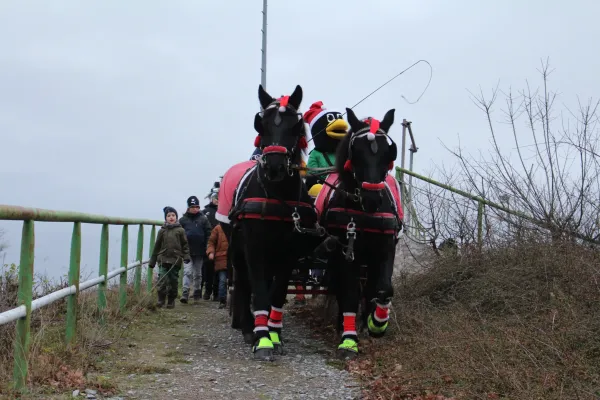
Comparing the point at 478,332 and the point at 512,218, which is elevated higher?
the point at 512,218

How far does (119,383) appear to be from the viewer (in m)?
5.43

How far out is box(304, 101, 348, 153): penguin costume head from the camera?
7930 millimetres

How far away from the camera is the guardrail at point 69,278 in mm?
4699

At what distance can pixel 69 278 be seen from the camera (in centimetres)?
628

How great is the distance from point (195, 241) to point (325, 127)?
193 inches

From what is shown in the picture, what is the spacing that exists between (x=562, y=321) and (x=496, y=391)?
1.27 m

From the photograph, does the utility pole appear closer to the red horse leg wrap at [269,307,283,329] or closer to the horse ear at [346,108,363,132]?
the red horse leg wrap at [269,307,283,329]

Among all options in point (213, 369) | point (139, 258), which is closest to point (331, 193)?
point (213, 369)

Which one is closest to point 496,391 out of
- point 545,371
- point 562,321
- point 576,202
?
point 545,371

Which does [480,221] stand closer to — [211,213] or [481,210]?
[481,210]

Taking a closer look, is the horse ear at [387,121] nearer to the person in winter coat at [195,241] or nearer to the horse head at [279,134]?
the horse head at [279,134]

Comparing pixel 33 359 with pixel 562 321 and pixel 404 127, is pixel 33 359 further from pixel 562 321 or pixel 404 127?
pixel 404 127

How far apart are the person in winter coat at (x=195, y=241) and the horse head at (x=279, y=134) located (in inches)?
224

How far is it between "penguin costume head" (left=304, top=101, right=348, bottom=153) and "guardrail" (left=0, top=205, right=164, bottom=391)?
95.4 inches
